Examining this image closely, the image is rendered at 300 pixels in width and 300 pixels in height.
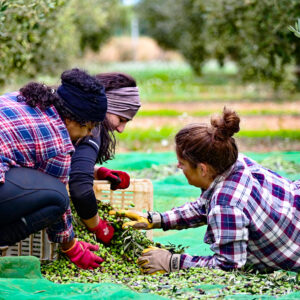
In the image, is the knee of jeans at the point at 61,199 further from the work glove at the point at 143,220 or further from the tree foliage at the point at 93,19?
the tree foliage at the point at 93,19

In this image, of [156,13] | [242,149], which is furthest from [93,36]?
[242,149]

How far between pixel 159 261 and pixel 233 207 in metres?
0.60

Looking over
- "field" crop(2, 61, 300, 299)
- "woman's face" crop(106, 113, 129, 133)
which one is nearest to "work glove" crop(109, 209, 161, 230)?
"field" crop(2, 61, 300, 299)

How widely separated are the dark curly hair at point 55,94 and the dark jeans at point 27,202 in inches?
14.4

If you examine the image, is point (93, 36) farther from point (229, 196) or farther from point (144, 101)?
point (229, 196)

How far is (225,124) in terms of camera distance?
10.5 ft

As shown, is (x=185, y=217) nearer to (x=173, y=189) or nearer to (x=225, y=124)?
(x=225, y=124)

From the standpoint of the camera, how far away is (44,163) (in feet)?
10.6

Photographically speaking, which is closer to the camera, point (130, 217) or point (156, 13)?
point (130, 217)

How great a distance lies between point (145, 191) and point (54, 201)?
110cm

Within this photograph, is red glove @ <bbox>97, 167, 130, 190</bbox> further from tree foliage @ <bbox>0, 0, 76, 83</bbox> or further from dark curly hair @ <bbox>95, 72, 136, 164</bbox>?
tree foliage @ <bbox>0, 0, 76, 83</bbox>

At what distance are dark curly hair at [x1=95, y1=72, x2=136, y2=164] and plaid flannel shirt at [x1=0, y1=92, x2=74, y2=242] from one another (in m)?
0.83

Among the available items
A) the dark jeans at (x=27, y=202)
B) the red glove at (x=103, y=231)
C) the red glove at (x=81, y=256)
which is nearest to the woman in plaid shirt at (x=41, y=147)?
the dark jeans at (x=27, y=202)

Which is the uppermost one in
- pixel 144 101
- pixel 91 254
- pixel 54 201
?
pixel 54 201
